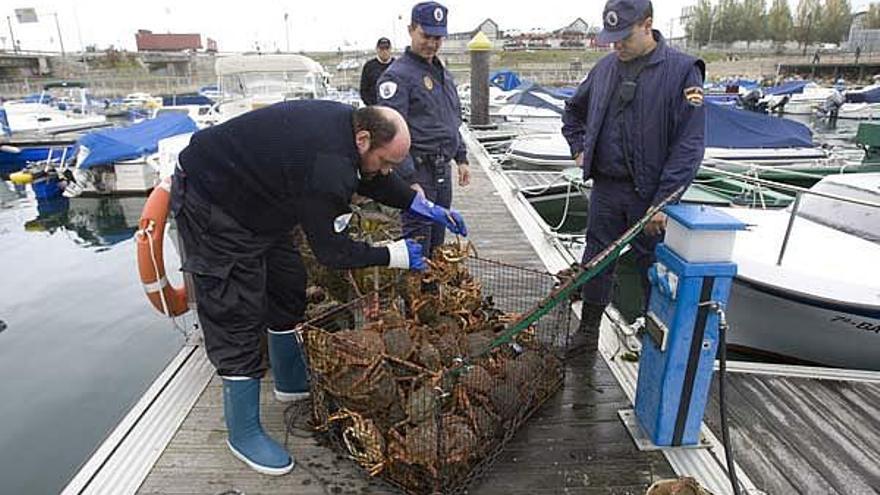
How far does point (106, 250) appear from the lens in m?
9.77

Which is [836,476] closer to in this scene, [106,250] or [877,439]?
[877,439]

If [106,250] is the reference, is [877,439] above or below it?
above

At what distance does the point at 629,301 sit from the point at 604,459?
4431mm

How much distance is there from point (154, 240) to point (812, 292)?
3706 millimetres

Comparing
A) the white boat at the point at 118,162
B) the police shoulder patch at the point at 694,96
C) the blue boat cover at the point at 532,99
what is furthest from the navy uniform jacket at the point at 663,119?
the blue boat cover at the point at 532,99

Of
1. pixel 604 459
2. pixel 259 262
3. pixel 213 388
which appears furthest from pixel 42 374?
pixel 604 459

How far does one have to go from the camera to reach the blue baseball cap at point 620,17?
2.33 meters

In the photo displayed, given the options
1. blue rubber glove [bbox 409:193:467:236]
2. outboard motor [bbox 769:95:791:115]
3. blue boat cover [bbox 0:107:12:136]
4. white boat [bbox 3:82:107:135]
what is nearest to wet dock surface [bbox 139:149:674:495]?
blue rubber glove [bbox 409:193:467:236]

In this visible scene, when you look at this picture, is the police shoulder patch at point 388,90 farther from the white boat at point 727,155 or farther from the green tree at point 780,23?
the green tree at point 780,23

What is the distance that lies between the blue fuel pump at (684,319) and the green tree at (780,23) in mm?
68826

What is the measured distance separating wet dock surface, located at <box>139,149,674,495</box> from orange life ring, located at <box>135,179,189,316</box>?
590 mm

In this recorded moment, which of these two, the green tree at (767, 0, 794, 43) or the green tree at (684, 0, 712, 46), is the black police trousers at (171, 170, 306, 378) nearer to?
the green tree at (767, 0, 794, 43)

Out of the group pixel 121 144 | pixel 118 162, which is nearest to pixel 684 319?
pixel 121 144

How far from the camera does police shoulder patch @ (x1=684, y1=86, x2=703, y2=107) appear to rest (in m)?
2.33
